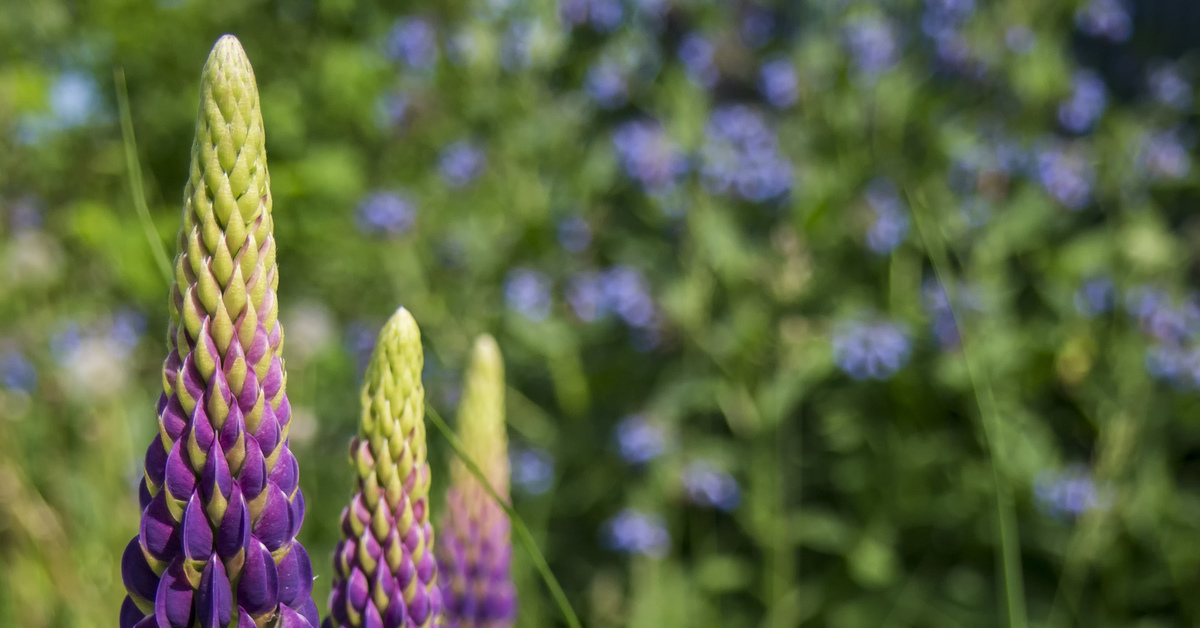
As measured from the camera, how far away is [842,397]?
9.84 feet

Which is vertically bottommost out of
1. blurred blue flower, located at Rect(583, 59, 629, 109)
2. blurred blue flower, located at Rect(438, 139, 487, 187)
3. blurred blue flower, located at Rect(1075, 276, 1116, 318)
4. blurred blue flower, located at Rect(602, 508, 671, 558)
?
blurred blue flower, located at Rect(602, 508, 671, 558)

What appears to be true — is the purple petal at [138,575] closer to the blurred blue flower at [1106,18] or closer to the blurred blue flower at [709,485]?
the blurred blue flower at [709,485]

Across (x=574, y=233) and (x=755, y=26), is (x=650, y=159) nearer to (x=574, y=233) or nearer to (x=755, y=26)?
(x=574, y=233)

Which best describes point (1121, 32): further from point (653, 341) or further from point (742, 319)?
point (653, 341)

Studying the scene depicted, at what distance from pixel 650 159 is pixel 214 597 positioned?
8.55 feet

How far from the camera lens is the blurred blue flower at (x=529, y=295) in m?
3.10

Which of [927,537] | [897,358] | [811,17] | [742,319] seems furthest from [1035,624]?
[811,17]

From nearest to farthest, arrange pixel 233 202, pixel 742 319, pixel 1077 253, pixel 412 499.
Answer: pixel 233 202, pixel 412 499, pixel 742 319, pixel 1077 253

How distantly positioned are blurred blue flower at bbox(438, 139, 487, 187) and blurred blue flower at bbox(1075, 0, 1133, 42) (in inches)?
89.2

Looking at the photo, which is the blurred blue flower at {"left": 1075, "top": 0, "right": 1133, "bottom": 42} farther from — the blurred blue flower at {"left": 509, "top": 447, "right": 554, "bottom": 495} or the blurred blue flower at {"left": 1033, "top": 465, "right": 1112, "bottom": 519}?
the blurred blue flower at {"left": 509, "top": 447, "right": 554, "bottom": 495}

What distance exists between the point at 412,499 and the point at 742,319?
87.4 inches

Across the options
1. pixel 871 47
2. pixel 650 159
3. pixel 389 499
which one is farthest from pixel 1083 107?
pixel 389 499

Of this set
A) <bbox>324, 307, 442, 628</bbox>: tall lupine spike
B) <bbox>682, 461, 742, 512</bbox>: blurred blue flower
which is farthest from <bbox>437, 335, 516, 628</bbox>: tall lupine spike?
<bbox>682, 461, 742, 512</bbox>: blurred blue flower

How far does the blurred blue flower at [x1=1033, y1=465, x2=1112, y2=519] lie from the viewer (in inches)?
98.5
